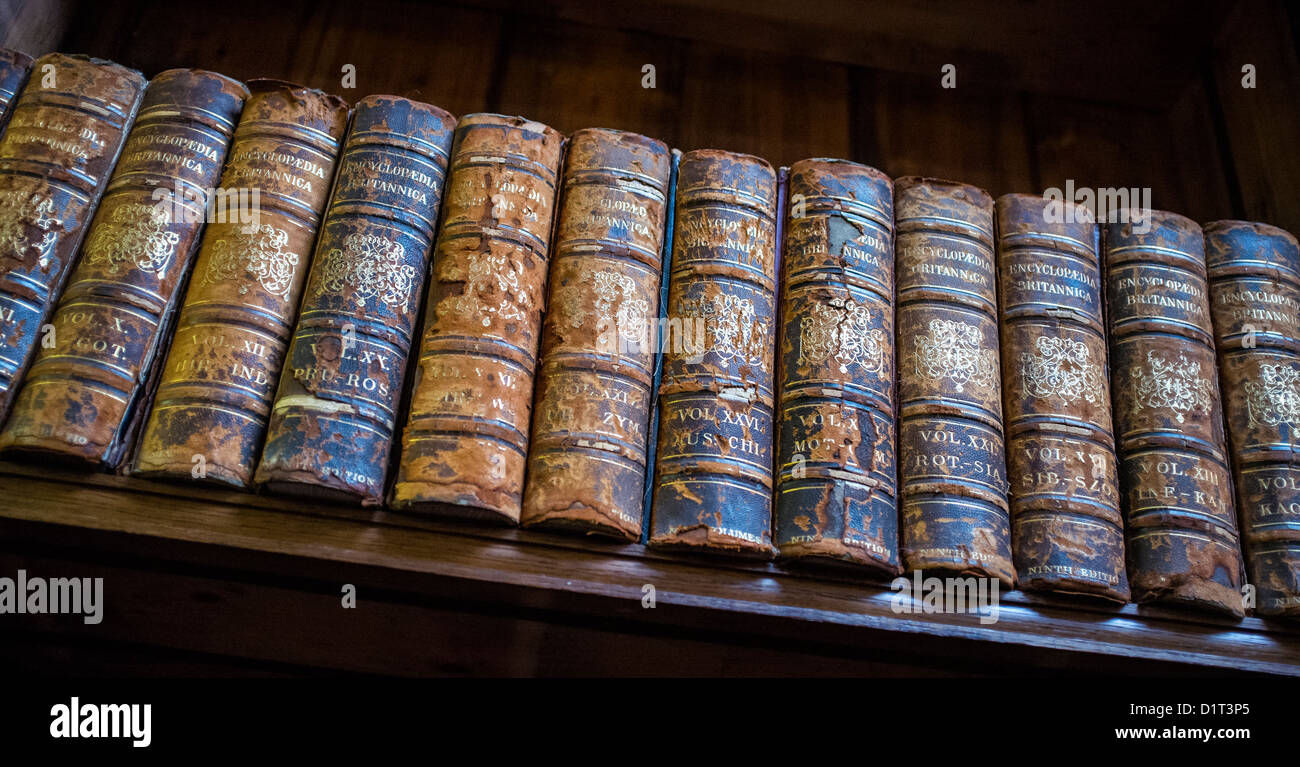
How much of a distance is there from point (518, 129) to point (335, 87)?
57cm

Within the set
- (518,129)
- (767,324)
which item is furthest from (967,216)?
(518,129)

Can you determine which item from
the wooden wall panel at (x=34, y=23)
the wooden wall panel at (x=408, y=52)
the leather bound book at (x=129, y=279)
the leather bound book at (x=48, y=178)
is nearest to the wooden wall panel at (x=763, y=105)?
the wooden wall panel at (x=408, y=52)

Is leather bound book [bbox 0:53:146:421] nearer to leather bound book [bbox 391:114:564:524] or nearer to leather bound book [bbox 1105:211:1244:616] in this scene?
leather bound book [bbox 391:114:564:524]

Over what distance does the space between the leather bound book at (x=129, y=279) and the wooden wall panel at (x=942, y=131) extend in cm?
107

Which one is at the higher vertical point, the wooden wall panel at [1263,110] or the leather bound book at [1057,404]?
the wooden wall panel at [1263,110]

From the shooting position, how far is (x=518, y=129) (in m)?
1.39

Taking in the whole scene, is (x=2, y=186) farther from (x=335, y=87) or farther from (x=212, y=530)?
(x=335, y=87)

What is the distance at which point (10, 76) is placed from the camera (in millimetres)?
1373

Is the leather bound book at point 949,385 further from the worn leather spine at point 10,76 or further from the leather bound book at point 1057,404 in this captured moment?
the worn leather spine at point 10,76

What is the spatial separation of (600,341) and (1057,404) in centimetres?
59

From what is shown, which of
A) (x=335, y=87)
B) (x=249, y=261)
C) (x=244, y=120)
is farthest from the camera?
(x=335, y=87)

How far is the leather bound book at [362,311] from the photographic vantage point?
3.88 feet

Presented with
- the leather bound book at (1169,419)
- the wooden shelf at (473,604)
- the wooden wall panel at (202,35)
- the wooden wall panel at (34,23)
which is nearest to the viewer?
the wooden shelf at (473,604)

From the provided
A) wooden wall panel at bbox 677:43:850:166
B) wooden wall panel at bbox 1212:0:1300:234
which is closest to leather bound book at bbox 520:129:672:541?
wooden wall panel at bbox 677:43:850:166
